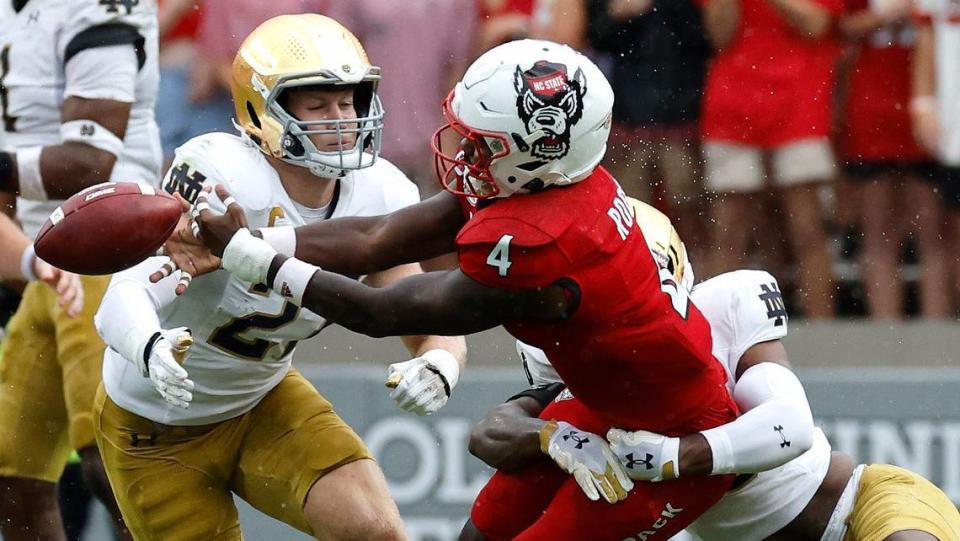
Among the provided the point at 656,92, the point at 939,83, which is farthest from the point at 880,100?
the point at 656,92

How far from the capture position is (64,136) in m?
5.84

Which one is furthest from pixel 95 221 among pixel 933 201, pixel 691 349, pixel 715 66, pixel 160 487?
pixel 933 201

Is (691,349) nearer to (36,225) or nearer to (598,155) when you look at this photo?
(598,155)

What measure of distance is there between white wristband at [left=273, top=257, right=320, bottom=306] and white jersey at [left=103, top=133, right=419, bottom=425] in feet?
1.57

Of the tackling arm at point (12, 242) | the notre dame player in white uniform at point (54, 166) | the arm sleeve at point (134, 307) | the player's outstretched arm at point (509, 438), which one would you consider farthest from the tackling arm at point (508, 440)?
the tackling arm at point (12, 242)

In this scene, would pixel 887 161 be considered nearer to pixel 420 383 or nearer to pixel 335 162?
pixel 335 162

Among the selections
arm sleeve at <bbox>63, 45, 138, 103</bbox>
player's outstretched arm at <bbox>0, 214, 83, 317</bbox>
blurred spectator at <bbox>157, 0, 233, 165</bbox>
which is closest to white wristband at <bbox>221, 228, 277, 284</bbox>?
player's outstretched arm at <bbox>0, 214, 83, 317</bbox>

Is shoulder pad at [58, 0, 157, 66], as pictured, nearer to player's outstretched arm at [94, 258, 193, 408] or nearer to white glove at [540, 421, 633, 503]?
player's outstretched arm at [94, 258, 193, 408]

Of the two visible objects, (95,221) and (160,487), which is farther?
→ (160,487)

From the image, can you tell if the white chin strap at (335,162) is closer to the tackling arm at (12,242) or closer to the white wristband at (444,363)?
the white wristband at (444,363)

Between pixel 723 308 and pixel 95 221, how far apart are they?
62.2 inches

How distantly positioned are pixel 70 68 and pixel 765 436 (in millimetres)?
2645

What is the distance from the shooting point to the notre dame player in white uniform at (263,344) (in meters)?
4.79

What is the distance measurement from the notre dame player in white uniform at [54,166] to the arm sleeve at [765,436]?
218 centimetres
